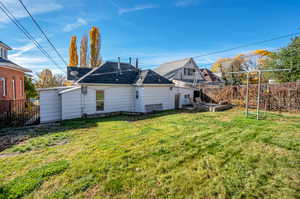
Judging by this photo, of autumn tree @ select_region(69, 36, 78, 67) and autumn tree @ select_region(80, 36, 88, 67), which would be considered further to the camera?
autumn tree @ select_region(80, 36, 88, 67)

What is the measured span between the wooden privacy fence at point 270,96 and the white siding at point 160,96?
592 cm

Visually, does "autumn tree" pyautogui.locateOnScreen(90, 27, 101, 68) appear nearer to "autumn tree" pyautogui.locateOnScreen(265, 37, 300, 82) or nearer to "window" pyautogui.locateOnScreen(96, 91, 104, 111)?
"window" pyautogui.locateOnScreen(96, 91, 104, 111)

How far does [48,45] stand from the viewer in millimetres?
8898

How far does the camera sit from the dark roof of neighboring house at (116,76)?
10312 mm

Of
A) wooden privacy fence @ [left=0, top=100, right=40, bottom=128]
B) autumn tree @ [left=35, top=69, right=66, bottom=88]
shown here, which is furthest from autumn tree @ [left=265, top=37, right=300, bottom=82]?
autumn tree @ [left=35, top=69, right=66, bottom=88]

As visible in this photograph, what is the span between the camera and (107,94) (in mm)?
10547

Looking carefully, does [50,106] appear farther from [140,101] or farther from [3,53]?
[3,53]

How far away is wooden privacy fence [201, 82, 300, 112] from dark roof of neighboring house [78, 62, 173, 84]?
684 centimetres

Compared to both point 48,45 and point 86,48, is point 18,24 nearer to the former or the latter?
point 48,45

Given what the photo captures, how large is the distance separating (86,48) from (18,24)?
67.4 ft

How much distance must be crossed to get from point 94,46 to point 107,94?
17866 millimetres

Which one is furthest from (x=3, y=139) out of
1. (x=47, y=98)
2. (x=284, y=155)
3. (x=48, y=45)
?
(x=284, y=155)

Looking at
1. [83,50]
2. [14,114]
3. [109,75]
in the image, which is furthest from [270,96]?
[83,50]

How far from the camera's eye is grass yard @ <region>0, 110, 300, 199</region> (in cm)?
245
